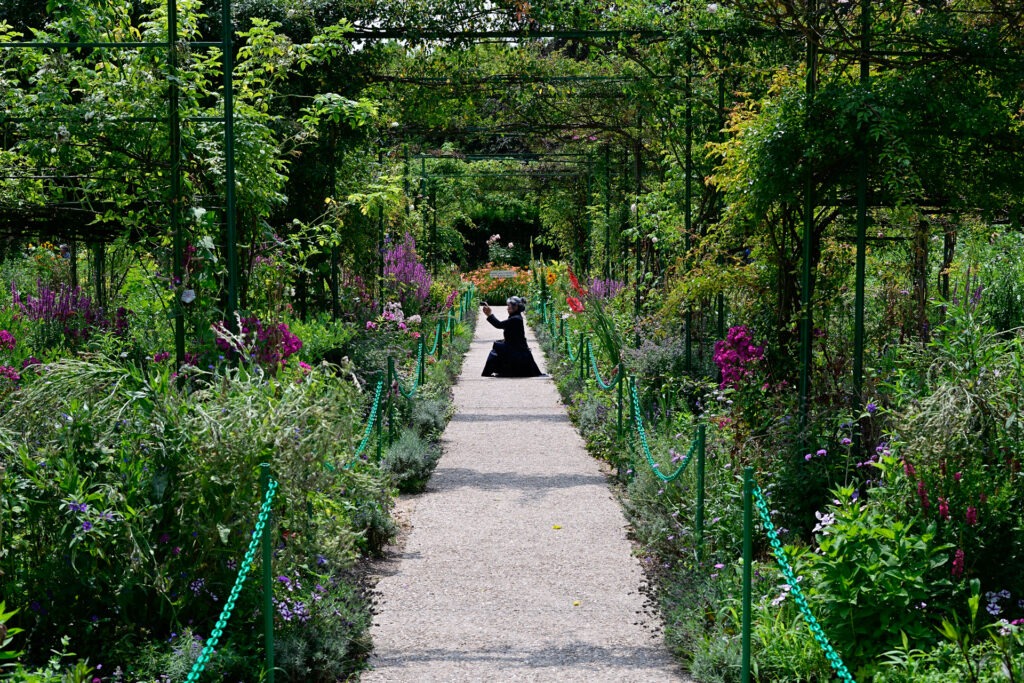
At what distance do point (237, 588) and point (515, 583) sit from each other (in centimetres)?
232

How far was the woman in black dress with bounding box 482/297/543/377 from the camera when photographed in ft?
44.1

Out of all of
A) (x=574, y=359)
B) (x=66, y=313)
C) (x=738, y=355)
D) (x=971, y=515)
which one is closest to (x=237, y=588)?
(x=971, y=515)

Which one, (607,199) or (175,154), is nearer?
(175,154)

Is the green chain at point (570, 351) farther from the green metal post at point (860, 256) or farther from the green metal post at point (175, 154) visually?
the green metal post at point (175, 154)

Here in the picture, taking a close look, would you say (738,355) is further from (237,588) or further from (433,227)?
(433,227)

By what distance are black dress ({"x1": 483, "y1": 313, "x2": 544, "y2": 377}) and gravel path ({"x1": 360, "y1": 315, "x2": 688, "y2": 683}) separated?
4.97m

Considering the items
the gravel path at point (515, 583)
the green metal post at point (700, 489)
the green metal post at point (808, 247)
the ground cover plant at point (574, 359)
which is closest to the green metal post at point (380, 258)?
the ground cover plant at point (574, 359)

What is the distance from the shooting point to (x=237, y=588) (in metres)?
3.03

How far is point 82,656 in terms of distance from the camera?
338cm

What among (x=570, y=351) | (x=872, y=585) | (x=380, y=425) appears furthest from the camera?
(x=570, y=351)

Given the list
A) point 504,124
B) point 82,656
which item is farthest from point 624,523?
point 504,124

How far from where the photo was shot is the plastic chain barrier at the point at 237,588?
277 centimetres

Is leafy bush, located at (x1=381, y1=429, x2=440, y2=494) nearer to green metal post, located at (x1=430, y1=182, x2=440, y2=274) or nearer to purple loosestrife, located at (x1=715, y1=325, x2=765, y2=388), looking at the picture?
purple loosestrife, located at (x1=715, y1=325, x2=765, y2=388)

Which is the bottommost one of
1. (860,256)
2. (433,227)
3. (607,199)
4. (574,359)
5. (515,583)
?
(515,583)
